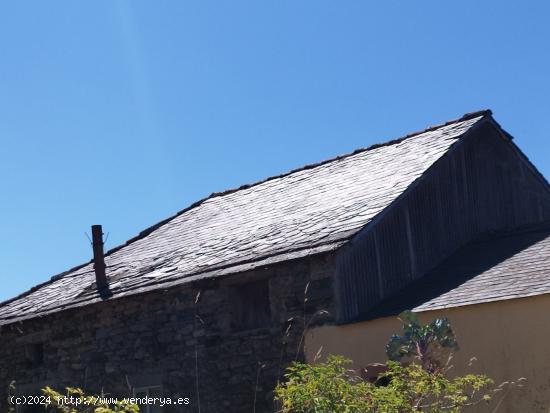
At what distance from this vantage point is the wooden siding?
40.7 feet

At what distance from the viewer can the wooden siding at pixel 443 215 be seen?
40.7 ft

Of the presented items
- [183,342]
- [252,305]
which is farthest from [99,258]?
[252,305]

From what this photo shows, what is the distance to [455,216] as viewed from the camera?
14.5 meters

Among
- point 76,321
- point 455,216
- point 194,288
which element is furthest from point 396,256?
point 76,321

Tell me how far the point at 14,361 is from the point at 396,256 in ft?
24.7

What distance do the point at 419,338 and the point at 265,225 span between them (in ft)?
16.9

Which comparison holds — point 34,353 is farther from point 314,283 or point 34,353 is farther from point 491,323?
point 491,323

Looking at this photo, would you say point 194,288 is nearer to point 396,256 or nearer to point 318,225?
point 318,225

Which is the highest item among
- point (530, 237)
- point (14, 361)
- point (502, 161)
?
point (502, 161)

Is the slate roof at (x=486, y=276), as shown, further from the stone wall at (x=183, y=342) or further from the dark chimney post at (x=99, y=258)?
the dark chimney post at (x=99, y=258)

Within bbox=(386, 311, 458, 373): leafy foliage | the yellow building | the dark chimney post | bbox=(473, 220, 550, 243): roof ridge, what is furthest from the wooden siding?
the dark chimney post

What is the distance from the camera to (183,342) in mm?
13539

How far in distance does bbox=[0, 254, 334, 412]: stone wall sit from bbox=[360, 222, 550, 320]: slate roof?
1138 millimetres

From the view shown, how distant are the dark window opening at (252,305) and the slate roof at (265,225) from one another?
0.46 m
